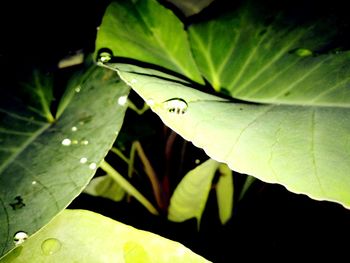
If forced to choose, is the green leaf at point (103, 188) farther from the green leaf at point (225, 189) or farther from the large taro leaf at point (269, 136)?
the large taro leaf at point (269, 136)

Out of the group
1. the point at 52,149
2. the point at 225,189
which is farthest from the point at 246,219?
the point at 52,149

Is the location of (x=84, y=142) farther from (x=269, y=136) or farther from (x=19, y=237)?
(x=269, y=136)

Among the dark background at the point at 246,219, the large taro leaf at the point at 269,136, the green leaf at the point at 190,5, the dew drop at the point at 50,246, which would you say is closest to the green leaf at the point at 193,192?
the dark background at the point at 246,219

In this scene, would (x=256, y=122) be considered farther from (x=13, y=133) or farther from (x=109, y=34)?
(x=13, y=133)

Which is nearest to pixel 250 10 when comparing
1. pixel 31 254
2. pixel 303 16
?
pixel 303 16

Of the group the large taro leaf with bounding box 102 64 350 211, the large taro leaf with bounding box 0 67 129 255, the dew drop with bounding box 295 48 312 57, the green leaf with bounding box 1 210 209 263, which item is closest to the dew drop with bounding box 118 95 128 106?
the large taro leaf with bounding box 0 67 129 255
